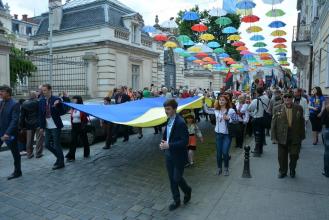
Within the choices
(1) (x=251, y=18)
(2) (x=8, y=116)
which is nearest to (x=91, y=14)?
(1) (x=251, y=18)

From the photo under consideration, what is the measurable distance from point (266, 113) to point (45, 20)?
2088cm

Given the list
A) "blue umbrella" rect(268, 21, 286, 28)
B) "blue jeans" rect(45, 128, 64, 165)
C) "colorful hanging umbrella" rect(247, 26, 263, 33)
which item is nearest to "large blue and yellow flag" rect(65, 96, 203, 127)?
"blue jeans" rect(45, 128, 64, 165)

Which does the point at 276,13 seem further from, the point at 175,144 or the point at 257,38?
the point at 175,144

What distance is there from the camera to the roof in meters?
21.3

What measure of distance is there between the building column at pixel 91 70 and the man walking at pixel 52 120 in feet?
40.7

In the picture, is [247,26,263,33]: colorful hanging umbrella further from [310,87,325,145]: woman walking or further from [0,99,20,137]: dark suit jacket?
[0,99,20,137]: dark suit jacket

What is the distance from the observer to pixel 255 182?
6.18 meters

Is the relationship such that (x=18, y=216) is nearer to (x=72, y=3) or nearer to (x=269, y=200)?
(x=269, y=200)

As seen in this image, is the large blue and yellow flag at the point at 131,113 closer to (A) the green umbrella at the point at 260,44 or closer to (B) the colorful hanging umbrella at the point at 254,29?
(B) the colorful hanging umbrella at the point at 254,29

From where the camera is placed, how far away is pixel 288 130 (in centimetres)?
630

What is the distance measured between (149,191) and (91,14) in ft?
60.8

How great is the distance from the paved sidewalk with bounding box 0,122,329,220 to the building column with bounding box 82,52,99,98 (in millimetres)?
11677

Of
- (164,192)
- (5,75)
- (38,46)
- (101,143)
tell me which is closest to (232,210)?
(164,192)

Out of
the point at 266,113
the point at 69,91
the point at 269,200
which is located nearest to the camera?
the point at 269,200
